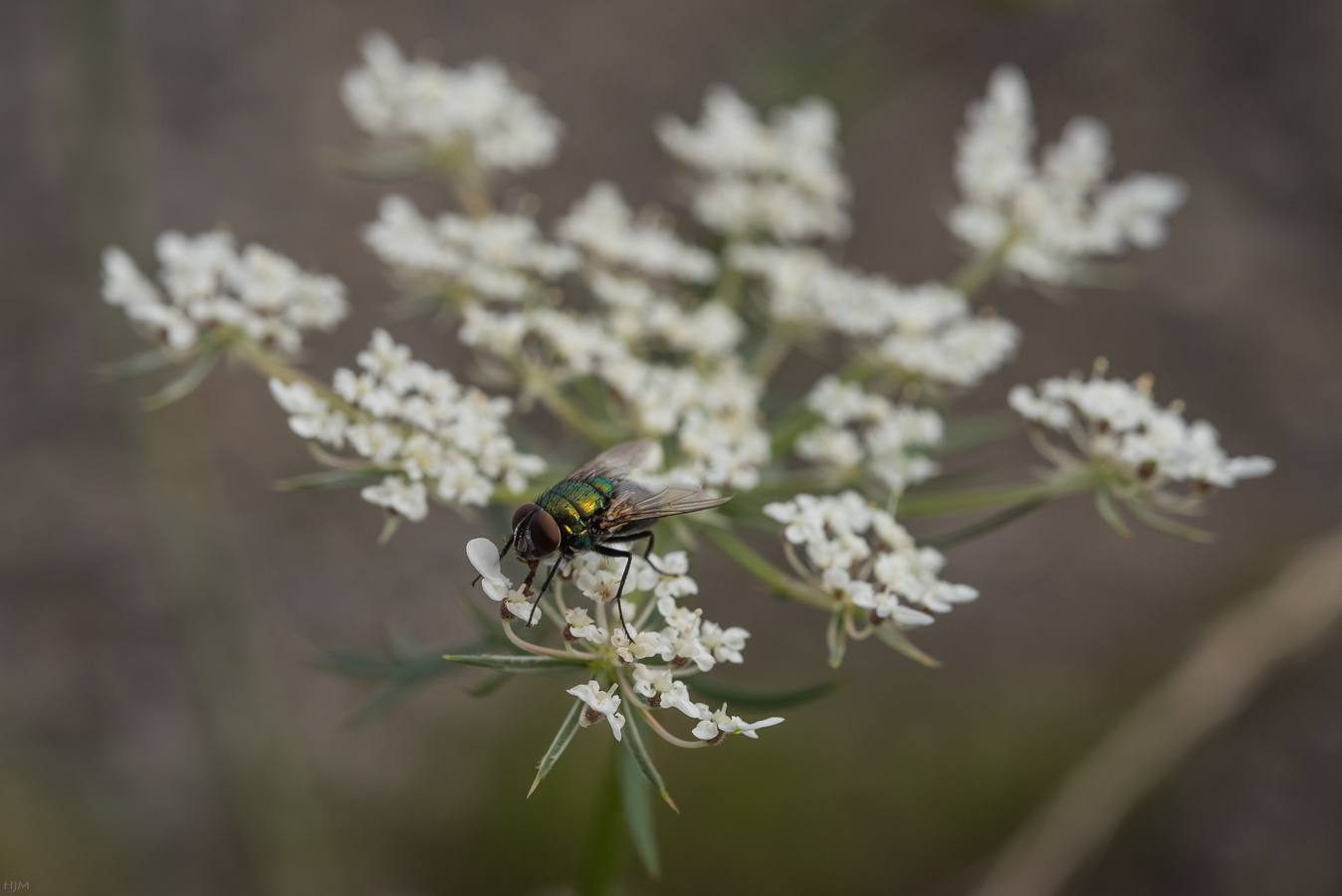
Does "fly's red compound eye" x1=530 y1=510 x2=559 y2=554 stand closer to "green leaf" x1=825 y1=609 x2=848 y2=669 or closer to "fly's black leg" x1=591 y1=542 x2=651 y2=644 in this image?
"fly's black leg" x1=591 y1=542 x2=651 y2=644

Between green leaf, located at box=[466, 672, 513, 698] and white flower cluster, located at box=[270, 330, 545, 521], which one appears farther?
white flower cluster, located at box=[270, 330, 545, 521]

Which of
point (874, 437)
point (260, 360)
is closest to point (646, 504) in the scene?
point (874, 437)

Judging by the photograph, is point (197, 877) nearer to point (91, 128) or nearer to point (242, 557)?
point (242, 557)

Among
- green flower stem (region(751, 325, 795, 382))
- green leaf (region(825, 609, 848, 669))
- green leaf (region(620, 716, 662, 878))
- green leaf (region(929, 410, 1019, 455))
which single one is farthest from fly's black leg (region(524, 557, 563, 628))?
green flower stem (region(751, 325, 795, 382))

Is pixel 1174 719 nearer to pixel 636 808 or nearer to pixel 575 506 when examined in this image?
pixel 636 808

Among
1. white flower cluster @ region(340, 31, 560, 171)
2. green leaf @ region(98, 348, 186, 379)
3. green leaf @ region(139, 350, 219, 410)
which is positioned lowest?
green leaf @ region(139, 350, 219, 410)

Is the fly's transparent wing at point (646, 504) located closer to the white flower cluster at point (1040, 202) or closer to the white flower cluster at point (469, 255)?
the white flower cluster at point (469, 255)

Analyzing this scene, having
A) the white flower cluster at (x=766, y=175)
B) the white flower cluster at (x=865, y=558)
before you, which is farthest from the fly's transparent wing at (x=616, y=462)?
the white flower cluster at (x=766, y=175)
